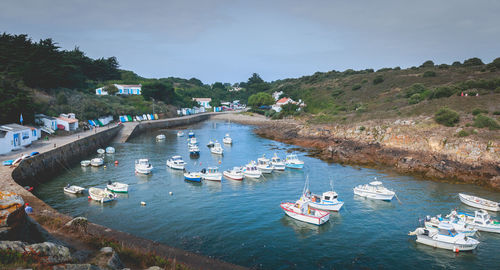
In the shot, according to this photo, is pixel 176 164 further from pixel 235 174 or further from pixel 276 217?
pixel 276 217

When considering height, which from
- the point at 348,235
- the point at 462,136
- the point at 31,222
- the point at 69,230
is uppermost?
the point at 462,136

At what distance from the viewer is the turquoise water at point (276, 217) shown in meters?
21.9

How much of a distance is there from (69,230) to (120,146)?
1961 inches

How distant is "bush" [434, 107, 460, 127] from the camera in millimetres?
51312

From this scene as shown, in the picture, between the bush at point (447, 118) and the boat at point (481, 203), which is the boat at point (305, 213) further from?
the bush at point (447, 118)

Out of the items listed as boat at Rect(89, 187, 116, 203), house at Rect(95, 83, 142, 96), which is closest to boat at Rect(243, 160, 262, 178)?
boat at Rect(89, 187, 116, 203)

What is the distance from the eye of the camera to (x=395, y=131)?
5494 centimetres

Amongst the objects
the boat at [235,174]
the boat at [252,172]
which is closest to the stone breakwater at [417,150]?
the boat at [252,172]

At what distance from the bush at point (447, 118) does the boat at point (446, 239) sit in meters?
34.4

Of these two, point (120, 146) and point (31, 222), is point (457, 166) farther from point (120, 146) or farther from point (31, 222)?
point (120, 146)

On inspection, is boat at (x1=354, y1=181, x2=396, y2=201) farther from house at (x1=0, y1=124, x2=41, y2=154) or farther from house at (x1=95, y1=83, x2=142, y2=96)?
house at (x1=95, y1=83, x2=142, y2=96)

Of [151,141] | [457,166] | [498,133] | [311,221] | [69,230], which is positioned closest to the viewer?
[69,230]

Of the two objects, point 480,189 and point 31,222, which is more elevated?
point 31,222

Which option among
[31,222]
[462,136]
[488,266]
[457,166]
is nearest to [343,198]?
[488,266]
